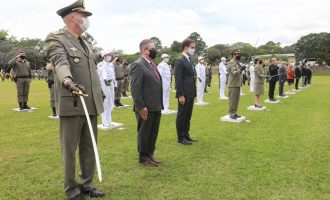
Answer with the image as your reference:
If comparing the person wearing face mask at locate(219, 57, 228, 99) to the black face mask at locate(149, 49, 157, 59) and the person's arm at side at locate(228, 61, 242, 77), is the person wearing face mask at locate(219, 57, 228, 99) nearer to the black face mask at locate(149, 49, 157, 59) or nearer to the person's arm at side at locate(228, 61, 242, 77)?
the person's arm at side at locate(228, 61, 242, 77)

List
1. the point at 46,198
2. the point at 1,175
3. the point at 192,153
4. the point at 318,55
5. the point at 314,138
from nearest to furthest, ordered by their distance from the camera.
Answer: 1. the point at 46,198
2. the point at 1,175
3. the point at 192,153
4. the point at 314,138
5. the point at 318,55

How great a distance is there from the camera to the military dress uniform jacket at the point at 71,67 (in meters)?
3.95

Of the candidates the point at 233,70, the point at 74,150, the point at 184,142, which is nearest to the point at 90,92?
the point at 74,150

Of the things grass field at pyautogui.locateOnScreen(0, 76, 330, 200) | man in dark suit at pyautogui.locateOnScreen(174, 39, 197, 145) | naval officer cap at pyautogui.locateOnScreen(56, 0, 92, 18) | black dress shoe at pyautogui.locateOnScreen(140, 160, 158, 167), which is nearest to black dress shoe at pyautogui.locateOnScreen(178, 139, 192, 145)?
man in dark suit at pyautogui.locateOnScreen(174, 39, 197, 145)

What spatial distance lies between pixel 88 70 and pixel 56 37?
52 cm

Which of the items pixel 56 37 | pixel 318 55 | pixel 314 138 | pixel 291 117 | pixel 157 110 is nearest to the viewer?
pixel 56 37

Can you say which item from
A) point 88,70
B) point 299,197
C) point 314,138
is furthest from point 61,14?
point 314,138

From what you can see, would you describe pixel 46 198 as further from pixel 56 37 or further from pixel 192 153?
pixel 192 153

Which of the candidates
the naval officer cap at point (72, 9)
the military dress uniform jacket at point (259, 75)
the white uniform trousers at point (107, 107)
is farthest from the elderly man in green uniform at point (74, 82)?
the military dress uniform jacket at point (259, 75)

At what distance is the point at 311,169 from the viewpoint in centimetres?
579

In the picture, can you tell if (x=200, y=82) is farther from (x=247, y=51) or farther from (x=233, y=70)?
(x=247, y=51)

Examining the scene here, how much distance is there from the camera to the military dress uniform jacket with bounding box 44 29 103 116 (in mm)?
3947

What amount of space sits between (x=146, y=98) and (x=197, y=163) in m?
1.45

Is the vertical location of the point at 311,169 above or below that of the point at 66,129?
below
